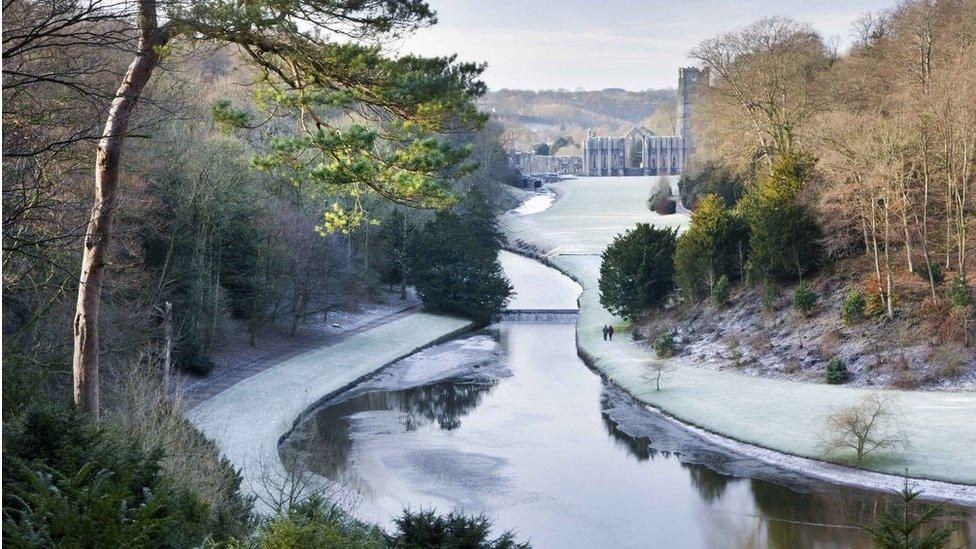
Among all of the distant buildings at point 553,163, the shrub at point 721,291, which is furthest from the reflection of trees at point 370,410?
the distant buildings at point 553,163

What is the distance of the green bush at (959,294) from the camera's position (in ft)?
88.3

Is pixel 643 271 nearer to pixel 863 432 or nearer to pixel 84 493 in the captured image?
pixel 863 432

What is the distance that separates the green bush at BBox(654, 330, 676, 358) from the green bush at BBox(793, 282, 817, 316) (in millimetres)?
4186

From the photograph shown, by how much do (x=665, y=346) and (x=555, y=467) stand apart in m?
12.1

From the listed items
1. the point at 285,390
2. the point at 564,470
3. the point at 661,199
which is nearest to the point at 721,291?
the point at 564,470

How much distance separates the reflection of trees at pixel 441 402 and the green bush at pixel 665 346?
616 cm

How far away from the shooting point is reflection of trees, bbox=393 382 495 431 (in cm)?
2612

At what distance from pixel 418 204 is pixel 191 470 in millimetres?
5027

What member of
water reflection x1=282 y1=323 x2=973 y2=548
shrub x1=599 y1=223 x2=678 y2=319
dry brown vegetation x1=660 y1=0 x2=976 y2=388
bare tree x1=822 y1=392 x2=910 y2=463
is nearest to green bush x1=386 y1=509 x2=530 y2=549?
water reflection x1=282 y1=323 x2=973 y2=548

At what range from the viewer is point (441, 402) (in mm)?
28312

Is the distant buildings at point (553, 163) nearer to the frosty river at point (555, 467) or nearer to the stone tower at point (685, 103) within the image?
the stone tower at point (685, 103)

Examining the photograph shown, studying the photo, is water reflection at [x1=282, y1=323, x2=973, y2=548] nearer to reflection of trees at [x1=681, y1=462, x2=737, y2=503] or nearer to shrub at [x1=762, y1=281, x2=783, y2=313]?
reflection of trees at [x1=681, y1=462, x2=737, y2=503]

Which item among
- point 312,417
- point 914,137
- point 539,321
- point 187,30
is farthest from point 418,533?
point 539,321

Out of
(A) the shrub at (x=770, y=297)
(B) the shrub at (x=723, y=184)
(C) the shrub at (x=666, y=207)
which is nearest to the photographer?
(A) the shrub at (x=770, y=297)
